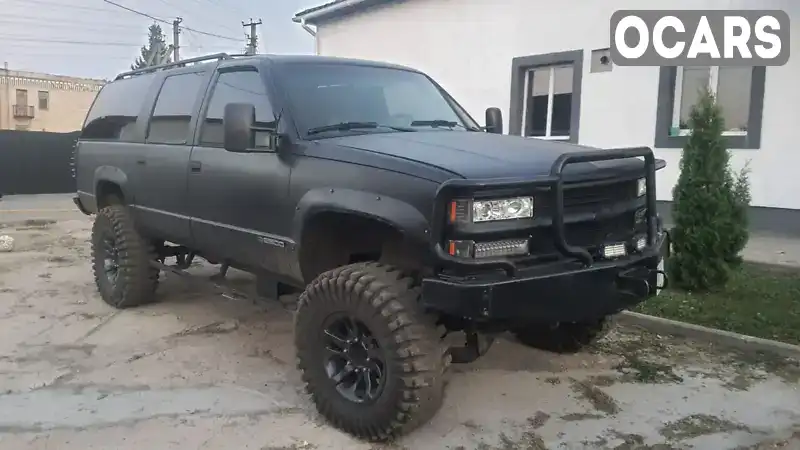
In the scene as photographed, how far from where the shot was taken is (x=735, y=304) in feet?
20.1

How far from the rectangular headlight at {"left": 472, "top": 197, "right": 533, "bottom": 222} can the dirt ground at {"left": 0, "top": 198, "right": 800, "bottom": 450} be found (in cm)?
124

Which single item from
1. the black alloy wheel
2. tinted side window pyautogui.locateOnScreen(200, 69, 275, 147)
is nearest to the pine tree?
the black alloy wheel

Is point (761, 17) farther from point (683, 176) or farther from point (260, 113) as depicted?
point (260, 113)

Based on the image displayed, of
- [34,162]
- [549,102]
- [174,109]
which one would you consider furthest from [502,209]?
[34,162]

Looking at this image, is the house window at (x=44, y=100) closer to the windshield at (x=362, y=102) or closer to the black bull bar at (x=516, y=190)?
the windshield at (x=362, y=102)

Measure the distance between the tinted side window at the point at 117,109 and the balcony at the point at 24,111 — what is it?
4618 cm

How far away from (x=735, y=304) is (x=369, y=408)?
4095 mm

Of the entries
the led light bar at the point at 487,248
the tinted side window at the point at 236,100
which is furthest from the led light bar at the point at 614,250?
the tinted side window at the point at 236,100

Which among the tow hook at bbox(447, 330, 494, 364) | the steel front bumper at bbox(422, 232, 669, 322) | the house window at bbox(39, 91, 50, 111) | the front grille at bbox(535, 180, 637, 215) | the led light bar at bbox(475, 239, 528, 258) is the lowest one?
the tow hook at bbox(447, 330, 494, 364)

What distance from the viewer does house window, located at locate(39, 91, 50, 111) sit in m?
48.2

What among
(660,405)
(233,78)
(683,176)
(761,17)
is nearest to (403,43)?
(761,17)

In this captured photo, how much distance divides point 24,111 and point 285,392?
50.5m

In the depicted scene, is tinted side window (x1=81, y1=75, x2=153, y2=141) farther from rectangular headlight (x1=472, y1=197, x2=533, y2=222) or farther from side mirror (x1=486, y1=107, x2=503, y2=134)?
rectangular headlight (x1=472, y1=197, x2=533, y2=222)

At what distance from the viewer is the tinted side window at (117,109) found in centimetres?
614
